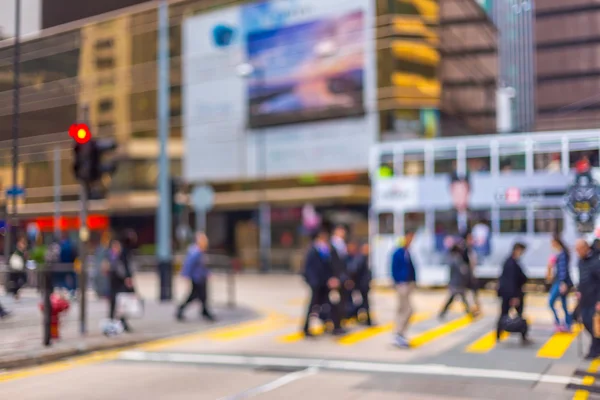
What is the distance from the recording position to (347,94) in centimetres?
3712

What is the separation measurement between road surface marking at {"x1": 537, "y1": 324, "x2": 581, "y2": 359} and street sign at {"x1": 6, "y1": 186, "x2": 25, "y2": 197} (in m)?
6.82

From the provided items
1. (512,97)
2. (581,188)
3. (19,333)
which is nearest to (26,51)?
(19,333)

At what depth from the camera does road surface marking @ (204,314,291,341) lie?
13.0 m

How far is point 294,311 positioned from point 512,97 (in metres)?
35.2

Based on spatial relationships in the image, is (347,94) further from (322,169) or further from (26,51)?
(26,51)

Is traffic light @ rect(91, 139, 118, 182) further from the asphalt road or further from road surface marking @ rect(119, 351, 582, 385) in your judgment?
road surface marking @ rect(119, 351, 582, 385)

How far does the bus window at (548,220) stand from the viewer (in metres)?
20.6

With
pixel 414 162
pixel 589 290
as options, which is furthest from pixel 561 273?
pixel 414 162

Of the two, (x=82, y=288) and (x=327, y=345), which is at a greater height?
(x=82, y=288)

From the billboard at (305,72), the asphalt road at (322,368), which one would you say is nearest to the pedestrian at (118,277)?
the asphalt road at (322,368)

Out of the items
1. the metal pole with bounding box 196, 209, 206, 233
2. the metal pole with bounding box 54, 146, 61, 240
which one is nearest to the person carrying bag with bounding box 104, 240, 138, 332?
the metal pole with bounding box 54, 146, 61, 240

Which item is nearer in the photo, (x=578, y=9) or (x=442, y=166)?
(x=442, y=166)

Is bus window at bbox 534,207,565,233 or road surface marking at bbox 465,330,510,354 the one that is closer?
road surface marking at bbox 465,330,510,354

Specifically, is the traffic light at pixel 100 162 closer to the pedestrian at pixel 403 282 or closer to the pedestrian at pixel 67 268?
the pedestrian at pixel 67 268
